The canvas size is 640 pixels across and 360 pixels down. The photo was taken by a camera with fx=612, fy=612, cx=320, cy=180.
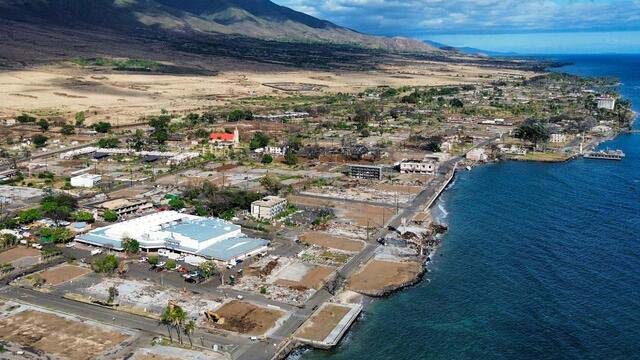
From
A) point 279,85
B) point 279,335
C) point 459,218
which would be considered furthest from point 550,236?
point 279,85

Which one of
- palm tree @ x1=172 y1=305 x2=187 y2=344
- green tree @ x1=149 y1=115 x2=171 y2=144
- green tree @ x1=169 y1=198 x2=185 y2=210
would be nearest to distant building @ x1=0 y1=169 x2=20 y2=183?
green tree @ x1=149 y1=115 x2=171 y2=144

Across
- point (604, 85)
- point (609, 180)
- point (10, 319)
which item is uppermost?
point (604, 85)

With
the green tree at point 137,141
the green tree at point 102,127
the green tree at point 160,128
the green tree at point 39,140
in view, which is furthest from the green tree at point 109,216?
the green tree at point 102,127

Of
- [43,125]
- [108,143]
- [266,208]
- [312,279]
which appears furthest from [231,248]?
[43,125]

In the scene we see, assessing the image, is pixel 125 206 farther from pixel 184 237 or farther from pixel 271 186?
pixel 271 186

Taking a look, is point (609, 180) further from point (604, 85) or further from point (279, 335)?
point (604, 85)
